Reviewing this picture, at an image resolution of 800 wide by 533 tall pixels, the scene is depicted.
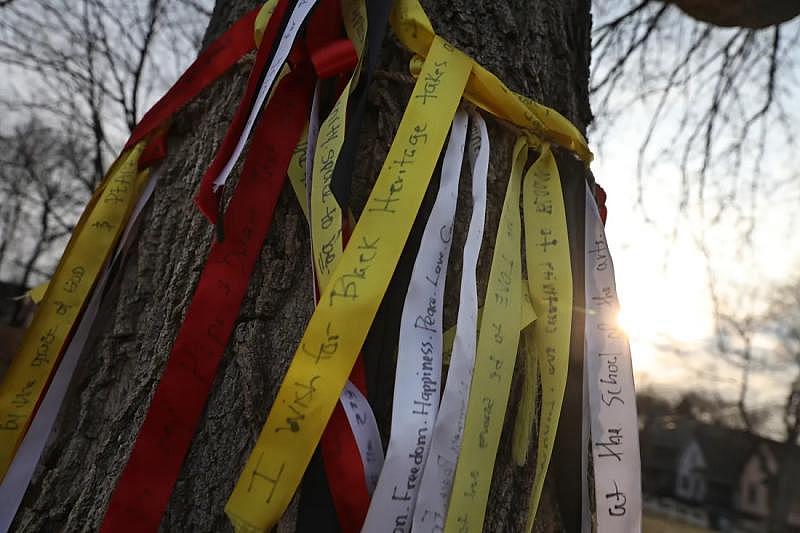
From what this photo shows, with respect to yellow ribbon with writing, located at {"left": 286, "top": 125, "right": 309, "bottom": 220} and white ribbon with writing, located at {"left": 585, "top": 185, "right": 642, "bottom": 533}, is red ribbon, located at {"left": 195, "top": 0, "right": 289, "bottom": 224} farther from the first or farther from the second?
white ribbon with writing, located at {"left": 585, "top": 185, "right": 642, "bottom": 533}

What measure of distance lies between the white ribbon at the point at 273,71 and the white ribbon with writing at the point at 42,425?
34cm

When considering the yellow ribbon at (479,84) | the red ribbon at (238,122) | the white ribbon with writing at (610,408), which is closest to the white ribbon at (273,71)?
the red ribbon at (238,122)

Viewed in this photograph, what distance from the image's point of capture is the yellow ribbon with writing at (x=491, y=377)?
62cm

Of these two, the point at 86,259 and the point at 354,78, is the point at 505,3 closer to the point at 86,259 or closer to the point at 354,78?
the point at 354,78

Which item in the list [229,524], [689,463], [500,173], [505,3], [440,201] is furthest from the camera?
[689,463]

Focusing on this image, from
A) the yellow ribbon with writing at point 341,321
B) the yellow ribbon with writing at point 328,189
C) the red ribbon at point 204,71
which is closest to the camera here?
the yellow ribbon with writing at point 341,321

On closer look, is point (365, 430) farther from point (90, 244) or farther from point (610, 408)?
point (90, 244)

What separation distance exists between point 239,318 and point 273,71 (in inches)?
12.0

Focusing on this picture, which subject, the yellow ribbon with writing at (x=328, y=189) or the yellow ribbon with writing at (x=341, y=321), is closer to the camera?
the yellow ribbon with writing at (x=341, y=321)

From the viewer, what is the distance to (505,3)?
3.14ft

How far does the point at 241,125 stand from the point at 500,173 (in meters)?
0.36

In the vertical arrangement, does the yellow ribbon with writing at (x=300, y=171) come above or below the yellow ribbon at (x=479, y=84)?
below

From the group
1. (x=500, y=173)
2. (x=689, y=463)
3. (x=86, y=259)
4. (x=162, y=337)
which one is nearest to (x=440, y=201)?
(x=500, y=173)

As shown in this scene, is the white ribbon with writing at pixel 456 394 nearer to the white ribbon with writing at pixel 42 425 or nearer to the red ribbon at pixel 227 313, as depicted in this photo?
the red ribbon at pixel 227 313
